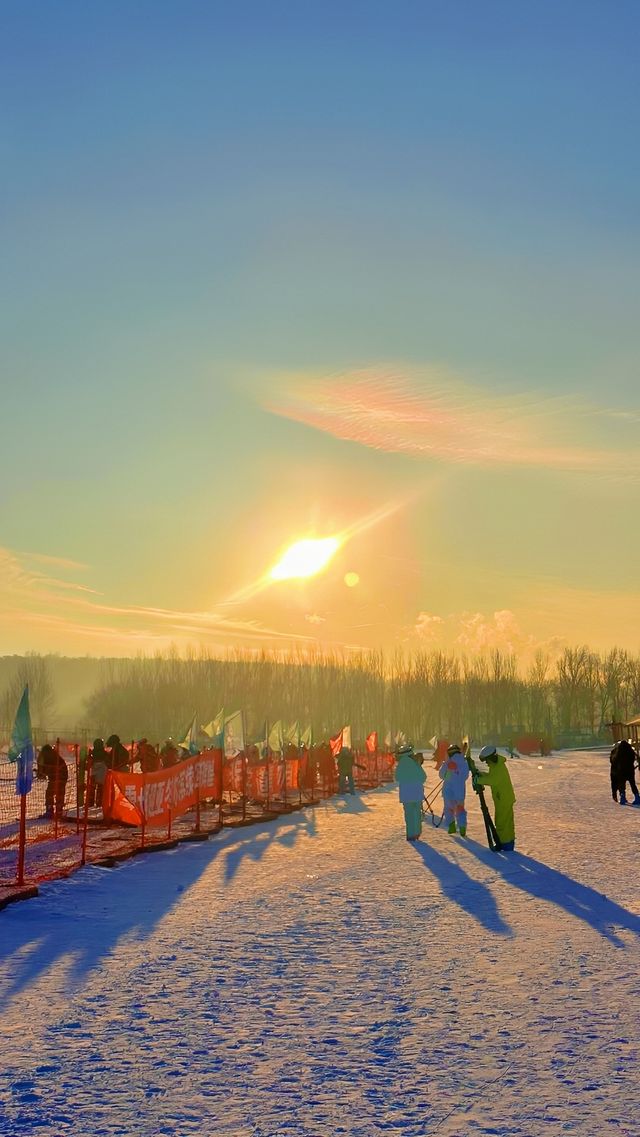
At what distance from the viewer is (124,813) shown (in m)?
17.2

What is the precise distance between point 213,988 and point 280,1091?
1.99m

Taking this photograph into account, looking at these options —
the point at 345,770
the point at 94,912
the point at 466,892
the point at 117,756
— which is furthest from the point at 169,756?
the point at 94,912

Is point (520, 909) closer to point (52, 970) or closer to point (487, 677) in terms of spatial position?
point (52, 970)

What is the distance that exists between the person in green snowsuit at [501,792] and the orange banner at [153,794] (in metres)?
5.21

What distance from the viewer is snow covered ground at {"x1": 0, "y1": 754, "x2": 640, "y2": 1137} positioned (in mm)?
4816

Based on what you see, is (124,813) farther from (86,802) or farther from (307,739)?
(307,739)

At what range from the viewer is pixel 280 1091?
504 centimetres

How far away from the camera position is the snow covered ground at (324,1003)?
190 inches

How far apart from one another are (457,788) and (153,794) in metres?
5.07

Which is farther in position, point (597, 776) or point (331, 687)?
point (331, 687)

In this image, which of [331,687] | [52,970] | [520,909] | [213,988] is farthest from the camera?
[331,687]

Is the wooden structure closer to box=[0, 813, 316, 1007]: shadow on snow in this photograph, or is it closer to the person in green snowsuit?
the person in green snowsuit

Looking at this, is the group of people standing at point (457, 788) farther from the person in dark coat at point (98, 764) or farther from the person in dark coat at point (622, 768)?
the person in dark coat at point (622, 768)

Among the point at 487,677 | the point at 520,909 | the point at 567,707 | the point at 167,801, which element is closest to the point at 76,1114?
the point at 520,909
